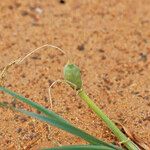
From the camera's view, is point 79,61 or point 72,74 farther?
point 79,61

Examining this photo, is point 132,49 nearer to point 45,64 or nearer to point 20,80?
point 45,64

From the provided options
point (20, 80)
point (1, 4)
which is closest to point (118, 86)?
point (20, 80)

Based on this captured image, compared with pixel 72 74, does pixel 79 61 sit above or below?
below

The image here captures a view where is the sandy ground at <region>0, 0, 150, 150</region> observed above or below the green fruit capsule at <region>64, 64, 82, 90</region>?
below

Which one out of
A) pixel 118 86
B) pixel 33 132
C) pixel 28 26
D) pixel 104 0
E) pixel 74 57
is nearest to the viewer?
pixel 33 132

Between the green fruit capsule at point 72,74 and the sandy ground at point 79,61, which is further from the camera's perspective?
the sandy ground at point 79,61

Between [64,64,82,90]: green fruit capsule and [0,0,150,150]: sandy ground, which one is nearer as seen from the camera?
[64,64,82,90]: green fruit capsule

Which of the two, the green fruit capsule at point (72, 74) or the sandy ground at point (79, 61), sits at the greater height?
the green fruit capsule at point (72, 74)

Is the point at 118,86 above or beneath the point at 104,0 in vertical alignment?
beneath
